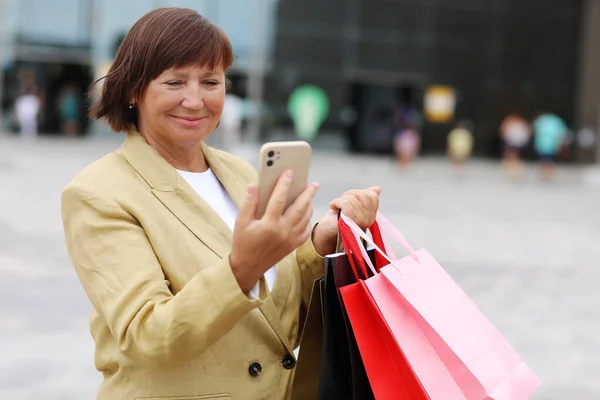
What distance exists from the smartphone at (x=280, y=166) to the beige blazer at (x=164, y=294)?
15 centimetres

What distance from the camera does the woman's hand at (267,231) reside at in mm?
1417

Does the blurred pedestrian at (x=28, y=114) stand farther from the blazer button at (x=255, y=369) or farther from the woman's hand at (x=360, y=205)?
the blazer button at (x=255, y=369)

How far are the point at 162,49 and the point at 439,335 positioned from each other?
830 millimetres

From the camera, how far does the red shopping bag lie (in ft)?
5.72

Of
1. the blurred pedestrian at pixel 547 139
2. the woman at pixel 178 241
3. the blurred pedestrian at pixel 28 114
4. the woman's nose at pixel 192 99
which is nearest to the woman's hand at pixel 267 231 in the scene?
the woman at pixel 178 241

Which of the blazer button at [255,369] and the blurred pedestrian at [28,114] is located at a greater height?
the blazer button at [255,369]

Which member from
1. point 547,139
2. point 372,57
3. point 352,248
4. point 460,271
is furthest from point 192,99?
point 372,57

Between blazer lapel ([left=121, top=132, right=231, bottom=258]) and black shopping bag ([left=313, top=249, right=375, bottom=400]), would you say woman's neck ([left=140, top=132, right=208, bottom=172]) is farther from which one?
black shopping bag ([left=313, top=249, right=375, bottom=400])

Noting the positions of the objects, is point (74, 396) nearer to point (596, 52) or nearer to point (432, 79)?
point (432, 79)

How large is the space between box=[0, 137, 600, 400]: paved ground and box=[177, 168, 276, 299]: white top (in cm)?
296

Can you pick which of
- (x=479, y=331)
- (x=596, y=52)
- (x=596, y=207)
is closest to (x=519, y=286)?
(x=479, y=331)

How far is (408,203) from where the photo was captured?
14.1m

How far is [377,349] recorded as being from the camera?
177cm

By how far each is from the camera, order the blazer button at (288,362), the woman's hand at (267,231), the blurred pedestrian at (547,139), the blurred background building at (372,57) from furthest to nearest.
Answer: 1. the blurred background building at (372,57)
2. the blurred pedestrian at (547,139)
3. the blazer button at (288,362)
4. the woman's hand at (267,231)
